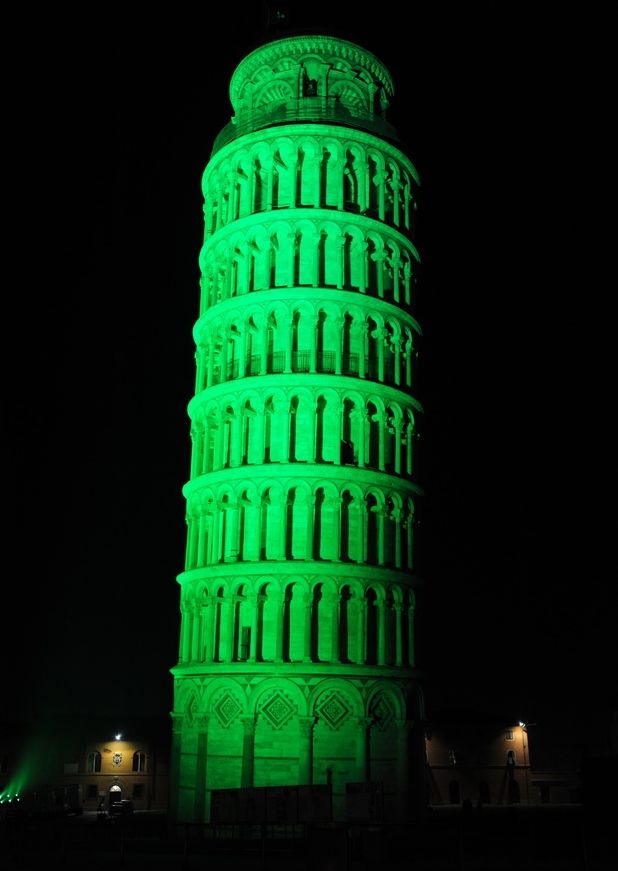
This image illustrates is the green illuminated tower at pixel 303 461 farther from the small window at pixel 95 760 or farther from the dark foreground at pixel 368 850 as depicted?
the small window at pixel 95 760

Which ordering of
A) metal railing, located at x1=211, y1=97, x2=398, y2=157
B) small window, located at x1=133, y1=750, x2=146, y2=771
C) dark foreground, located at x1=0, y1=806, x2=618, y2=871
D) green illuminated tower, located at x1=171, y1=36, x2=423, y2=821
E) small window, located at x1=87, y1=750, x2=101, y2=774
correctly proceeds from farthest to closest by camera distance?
small window, located at x1=133, y1=750, x2=146, y2=771 → small window, located at x1=87, y1=750, x2=101, y2=774 → metal railing, located at x1=211, y1=97, x2=398, y2=157 → green illuminated tower, located at x1=171, y1=36, x2=423, y2=821 → dark foreground, located at x1=0, y1=806, x2=618, y2=871

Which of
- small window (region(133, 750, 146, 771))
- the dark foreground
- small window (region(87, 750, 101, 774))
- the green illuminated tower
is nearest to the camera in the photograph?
the dark foreground

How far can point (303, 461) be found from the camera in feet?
119

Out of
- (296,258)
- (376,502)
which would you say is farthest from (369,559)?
(296,258)

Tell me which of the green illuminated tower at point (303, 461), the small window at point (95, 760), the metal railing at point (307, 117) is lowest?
the small window at point (95, 760)

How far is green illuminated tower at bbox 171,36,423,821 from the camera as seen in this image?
Result: 113 feet

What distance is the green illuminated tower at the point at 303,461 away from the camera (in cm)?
3447

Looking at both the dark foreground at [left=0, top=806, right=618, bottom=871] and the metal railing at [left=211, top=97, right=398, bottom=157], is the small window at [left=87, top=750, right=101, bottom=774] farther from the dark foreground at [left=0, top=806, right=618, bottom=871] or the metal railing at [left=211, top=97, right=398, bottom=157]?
the metal railing at [left=211, top=97, right=398, bottom=157]

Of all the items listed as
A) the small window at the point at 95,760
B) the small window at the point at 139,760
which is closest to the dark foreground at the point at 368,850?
the small window at the point at 139,760

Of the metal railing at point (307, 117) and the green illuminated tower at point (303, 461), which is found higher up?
the metal railing at point (307, 117)

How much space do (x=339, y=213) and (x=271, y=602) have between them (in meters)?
15.3

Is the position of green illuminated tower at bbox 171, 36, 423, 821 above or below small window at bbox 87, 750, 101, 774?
above

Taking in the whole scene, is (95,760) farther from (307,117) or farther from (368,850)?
(307,117)

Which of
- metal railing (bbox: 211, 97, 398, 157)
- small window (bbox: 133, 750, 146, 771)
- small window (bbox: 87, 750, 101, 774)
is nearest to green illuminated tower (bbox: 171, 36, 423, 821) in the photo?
metal railing (bbox: 211, 97, 398, 157)
